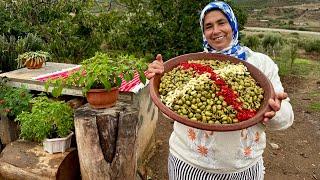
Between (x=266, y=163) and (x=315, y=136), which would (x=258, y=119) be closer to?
(x=266, y=163)

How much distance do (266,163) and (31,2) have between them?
230 inches

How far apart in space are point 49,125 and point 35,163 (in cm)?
35

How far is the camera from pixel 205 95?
6.65 feet

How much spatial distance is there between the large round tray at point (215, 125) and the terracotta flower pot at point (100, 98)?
1.07 metres

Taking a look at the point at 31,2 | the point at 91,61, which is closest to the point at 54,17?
the point at 31,2

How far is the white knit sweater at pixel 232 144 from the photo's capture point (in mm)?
2084

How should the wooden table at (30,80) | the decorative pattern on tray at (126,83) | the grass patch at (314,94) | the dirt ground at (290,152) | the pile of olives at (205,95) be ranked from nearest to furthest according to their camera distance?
1. the pile of olives at (205,95)
2. the decorative pattern on tray at (126,83)
3. the wooden table at (30,80)
4. the dirt ground at (290,152)
5. the grass patch at (314,94)

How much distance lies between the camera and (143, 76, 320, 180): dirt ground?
15.3ft

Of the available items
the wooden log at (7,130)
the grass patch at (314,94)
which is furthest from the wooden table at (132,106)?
the grass patch at (314,94)

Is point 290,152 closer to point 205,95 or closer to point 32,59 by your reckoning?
point 32,59

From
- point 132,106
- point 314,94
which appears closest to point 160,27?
point 314,94

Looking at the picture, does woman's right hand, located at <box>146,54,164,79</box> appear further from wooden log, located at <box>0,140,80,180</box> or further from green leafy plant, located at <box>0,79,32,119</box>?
green leafy plant, located at <box>0,79,32,119</box>

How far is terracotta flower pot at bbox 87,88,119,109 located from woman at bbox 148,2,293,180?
109 centimetres

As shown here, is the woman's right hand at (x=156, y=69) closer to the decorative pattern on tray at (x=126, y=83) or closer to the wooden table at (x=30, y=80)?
the decorative pattern on tray at (x=126, y=83)
